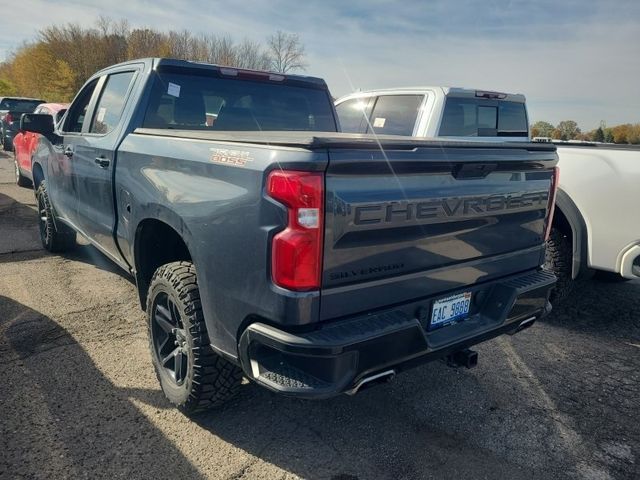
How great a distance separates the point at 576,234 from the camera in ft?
13.8

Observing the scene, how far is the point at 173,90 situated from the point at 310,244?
2203 millimetres

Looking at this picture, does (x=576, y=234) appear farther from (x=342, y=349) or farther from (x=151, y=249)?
(x=151, y=249)

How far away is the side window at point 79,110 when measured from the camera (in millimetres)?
4430

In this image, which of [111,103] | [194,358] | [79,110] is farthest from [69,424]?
[79,110]

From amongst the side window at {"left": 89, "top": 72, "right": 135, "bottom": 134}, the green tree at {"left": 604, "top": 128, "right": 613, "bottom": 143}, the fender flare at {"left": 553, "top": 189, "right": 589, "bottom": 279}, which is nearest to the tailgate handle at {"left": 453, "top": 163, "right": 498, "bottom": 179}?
the fender flare at {"left": 553, "top": 189, "right": 589, "bottom": 279}

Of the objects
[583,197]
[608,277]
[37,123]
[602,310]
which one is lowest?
[602,310]

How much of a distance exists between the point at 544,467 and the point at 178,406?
1986 mm

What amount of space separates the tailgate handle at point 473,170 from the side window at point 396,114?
3.58m

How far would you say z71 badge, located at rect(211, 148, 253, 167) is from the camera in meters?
2.11

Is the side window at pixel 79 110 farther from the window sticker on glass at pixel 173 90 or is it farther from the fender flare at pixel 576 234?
the fender flare at pixel 576 234

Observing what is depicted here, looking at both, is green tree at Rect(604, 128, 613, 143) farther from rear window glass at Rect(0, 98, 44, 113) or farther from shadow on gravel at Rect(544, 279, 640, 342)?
rear window glass at Rect(0, 98, 44, 113)

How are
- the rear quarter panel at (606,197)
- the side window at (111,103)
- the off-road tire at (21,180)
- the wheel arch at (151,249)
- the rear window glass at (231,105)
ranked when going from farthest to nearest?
the off-road tire at (21,180) → the rear quarter panel at (606,197) → the side window at (111,103) → the rear window glass at (231,105) → the wheel arch at (151,249)

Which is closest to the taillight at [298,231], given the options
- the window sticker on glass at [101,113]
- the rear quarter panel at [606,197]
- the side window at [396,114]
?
the window sticker on glass at [101,113]

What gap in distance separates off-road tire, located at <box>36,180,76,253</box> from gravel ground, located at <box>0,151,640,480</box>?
144 centimetres
